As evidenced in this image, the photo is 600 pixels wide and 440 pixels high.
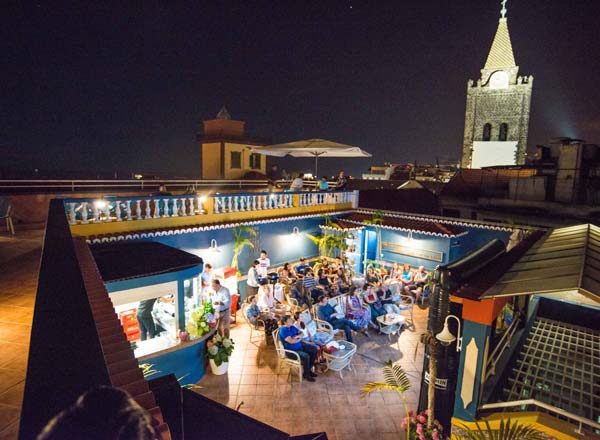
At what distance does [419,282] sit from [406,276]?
64 centimetres

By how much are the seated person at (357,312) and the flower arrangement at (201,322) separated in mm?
3785

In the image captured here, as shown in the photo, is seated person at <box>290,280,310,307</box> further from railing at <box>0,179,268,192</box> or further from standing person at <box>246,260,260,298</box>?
railing at <box>0,179,268,192</box>

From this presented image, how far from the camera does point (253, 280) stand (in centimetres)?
1060

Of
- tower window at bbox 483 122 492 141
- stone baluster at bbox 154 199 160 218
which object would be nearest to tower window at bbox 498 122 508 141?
tower window at bbox 483 122 492 141

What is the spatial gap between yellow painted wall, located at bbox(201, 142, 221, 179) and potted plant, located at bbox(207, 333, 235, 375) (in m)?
21.8

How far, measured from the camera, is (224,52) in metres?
37.9

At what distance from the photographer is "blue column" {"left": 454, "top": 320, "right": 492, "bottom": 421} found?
4250 mm

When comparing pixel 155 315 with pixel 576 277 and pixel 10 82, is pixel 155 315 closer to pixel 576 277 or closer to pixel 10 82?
pixel 576 277

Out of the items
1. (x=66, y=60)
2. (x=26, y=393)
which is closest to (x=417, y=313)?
(x=26, y=393)

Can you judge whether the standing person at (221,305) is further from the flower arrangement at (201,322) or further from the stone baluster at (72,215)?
the stone baluster at (72,215)

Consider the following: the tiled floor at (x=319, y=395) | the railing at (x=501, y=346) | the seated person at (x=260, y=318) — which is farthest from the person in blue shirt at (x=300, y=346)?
the railing at (x=501, y=346)

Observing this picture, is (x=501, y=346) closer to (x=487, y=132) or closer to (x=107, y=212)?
(x=107, y=212)

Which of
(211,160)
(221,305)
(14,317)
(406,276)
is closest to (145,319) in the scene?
(221,305)

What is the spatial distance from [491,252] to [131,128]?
4889 cm
